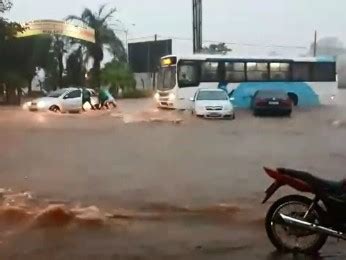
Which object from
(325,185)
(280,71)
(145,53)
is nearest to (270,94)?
(280,71)

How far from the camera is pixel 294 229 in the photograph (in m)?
7.12

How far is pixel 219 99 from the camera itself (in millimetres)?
32719

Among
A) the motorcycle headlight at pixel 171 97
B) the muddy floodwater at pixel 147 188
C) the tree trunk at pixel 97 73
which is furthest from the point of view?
the tree trunk at pixel 97 73

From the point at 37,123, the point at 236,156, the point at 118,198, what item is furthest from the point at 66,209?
the point at 37,123

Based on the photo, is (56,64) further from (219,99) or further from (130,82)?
(219,99)

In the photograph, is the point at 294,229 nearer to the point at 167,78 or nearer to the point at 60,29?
the point at 167,78

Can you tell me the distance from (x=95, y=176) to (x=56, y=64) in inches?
2011

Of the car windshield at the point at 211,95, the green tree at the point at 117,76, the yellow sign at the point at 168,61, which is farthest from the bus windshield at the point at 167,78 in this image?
the green tree at the point at 117,76

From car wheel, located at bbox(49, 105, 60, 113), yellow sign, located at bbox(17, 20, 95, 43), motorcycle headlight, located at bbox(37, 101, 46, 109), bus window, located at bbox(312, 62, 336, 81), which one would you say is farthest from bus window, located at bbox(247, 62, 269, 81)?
yellow sign, located at bbox(17, 20, 95, 43)

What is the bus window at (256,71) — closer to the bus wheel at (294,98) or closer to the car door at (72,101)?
the bus wheel at (294,98)

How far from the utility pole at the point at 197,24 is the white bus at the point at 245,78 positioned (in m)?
6.76

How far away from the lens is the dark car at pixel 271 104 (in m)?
35.2

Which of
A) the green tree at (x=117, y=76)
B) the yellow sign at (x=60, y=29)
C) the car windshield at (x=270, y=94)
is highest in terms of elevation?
the yellow sign at (x=60, y=29)

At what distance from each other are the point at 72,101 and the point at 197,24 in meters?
9.99
